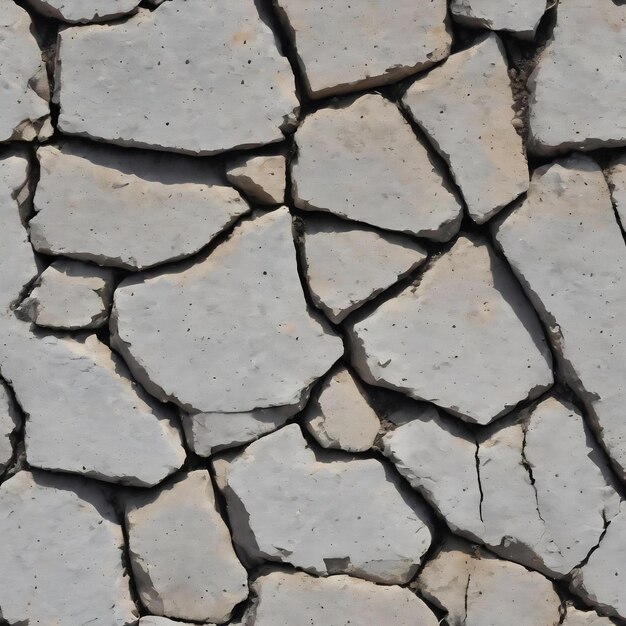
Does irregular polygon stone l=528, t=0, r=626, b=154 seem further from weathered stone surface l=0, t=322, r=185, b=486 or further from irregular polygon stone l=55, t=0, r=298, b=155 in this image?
weathered stone surface l=0, t=322, r=185, b=486

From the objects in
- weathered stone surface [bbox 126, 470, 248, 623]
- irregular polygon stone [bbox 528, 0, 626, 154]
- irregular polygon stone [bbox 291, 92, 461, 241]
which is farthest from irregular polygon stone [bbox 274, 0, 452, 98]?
weathered stone surface [bbox 126, 470, 248, 623]

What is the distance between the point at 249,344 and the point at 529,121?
2.16ft

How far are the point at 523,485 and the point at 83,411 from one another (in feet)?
2.70

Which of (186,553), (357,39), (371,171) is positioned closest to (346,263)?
(371,171)

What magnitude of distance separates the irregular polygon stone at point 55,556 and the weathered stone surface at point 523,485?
584 millimetres

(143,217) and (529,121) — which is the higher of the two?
(529,121)

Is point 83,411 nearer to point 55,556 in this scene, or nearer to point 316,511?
point 55,556

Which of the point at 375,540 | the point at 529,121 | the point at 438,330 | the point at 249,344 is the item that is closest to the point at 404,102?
the point at 529,121

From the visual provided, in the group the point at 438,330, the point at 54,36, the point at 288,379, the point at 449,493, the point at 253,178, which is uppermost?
the point at 54,36

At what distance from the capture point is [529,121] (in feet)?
5.43

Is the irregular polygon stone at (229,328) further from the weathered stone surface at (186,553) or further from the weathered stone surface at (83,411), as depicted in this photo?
the weathered stone surface at (186,553)

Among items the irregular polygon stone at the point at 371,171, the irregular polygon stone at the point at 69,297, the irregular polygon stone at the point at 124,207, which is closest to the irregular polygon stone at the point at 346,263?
the irregular polygon stone at the point at 371,171

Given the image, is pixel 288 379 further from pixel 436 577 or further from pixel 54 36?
pixel 54 36

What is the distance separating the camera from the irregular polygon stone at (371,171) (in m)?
1.63
